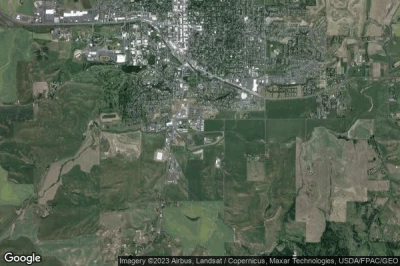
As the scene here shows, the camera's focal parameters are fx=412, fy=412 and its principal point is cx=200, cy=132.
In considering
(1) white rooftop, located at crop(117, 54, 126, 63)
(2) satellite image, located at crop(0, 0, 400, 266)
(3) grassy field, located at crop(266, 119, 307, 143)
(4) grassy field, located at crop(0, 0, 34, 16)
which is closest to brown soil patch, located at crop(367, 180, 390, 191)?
(2) satellite image, located at crop(0, 0, 400, 266)

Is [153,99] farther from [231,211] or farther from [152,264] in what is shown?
[152,264]

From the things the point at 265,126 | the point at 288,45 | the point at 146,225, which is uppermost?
the point at 288,45

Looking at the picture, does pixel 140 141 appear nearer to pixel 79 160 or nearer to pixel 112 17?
pixel 79 160

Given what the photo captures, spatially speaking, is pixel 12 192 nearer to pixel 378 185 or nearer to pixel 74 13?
pixel 74 13

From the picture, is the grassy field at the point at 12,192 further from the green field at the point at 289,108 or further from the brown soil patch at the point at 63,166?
the green field at the point at 289,108

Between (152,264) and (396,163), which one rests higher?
(396,163)

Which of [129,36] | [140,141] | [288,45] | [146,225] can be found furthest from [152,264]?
[288,45]

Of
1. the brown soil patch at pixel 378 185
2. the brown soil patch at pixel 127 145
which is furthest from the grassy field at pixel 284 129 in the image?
the brown soil patch at pixel 127 145
